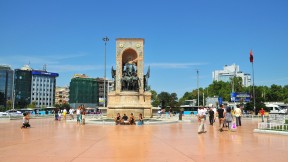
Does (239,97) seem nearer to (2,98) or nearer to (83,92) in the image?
(83,92)

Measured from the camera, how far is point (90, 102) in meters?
124

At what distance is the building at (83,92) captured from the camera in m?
118

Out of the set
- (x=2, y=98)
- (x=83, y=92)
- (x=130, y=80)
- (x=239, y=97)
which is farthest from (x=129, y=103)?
(x=2, y=98)

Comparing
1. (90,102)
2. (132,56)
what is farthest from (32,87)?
(132,56)

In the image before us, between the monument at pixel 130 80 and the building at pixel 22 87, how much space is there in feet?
335

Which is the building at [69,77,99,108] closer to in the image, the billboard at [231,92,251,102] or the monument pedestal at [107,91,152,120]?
the billboard at [231,92,251,102]

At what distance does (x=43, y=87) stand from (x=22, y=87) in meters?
12.1

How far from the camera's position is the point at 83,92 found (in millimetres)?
121875

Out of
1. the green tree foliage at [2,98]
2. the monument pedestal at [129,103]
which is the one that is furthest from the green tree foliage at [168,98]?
the monument pedestal at [129,103]

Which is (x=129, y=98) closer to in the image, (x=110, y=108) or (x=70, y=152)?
(x=110, y=108)

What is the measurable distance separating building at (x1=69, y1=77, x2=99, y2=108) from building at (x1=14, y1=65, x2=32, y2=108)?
25127 millimetres

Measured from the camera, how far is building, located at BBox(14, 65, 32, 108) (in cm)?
12739

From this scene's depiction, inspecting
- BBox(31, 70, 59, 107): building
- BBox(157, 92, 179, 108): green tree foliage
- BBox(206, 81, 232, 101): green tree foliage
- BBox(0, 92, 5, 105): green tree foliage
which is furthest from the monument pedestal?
BBox(31, 70, 59, 107): building

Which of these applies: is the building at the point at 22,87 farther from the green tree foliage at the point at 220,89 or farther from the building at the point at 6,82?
the green tree foliage at the point at 220,89
